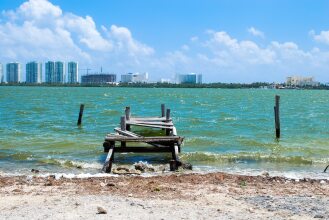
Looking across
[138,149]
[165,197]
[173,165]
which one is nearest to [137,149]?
[138,149]

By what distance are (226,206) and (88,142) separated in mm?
17007

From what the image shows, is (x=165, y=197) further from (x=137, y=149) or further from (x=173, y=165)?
(x=137, y=149)

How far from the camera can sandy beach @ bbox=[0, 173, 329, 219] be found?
10094 mm

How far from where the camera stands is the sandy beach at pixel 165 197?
10.1 metres

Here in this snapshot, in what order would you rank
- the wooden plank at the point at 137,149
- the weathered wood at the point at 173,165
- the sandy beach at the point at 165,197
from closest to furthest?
the sandy beach at the point at 165,197
the weathered wood at the point at 173,165
the wooden plank at the point at 137,149

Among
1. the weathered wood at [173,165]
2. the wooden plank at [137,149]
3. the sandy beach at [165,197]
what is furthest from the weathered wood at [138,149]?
the sandy beach at [165,197]

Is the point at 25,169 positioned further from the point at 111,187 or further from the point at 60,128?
the point at 60,128

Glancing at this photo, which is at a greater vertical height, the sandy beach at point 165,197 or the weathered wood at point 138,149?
the weathered wood at point 138,149

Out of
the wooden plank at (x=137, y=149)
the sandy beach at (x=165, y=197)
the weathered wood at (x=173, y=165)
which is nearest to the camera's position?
the sandy beach at (x=165, y=197)

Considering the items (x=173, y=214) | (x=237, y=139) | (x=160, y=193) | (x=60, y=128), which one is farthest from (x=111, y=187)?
(x=60, y=128)

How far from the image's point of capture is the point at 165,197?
11.7 metres

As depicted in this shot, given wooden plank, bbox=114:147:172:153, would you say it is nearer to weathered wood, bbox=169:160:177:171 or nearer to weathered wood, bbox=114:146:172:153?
weathered wood, bbox=114:146:172:153

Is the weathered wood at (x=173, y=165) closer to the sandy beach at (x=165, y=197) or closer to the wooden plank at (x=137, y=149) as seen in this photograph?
the sandy beach at (x=165, y=197)

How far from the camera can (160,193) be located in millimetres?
12164
